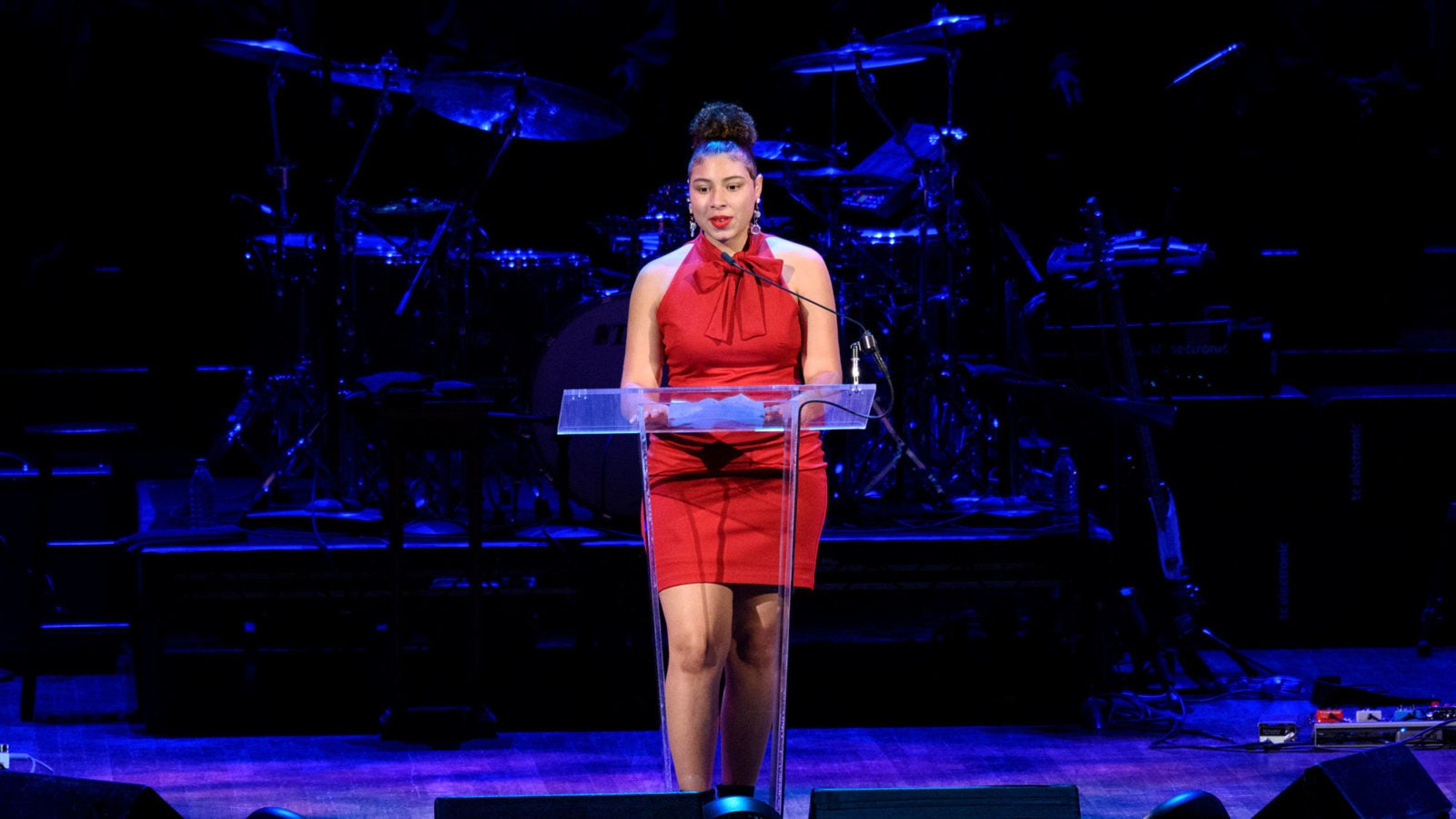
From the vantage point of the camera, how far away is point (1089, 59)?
27.0 feet

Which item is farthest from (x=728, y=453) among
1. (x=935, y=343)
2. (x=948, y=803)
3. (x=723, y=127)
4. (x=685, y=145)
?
(x=685, y=145)

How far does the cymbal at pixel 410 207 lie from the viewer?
6887mm

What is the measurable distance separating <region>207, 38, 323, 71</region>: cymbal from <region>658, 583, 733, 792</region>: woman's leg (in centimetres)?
370

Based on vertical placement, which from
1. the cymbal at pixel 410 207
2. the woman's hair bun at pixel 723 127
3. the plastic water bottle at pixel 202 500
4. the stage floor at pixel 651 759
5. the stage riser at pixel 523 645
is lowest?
the stage floor at pixel 651 759

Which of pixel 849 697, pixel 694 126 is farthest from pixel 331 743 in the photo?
pixel 694 126

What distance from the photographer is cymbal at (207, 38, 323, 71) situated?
6483 mm

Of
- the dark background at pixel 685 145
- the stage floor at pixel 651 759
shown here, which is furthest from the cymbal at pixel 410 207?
the stage floor at pixel 651 759

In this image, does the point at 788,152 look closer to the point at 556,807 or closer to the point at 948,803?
the point at 948,803

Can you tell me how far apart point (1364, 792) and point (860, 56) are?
4.17m

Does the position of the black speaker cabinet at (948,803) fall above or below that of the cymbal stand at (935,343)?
below

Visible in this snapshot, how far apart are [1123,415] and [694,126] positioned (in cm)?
222

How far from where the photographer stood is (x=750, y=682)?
3578 millimetres

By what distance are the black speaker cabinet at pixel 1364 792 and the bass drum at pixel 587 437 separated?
3.00 m

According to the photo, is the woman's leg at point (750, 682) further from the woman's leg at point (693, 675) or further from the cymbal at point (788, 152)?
the cymbal at point (788, 152)
